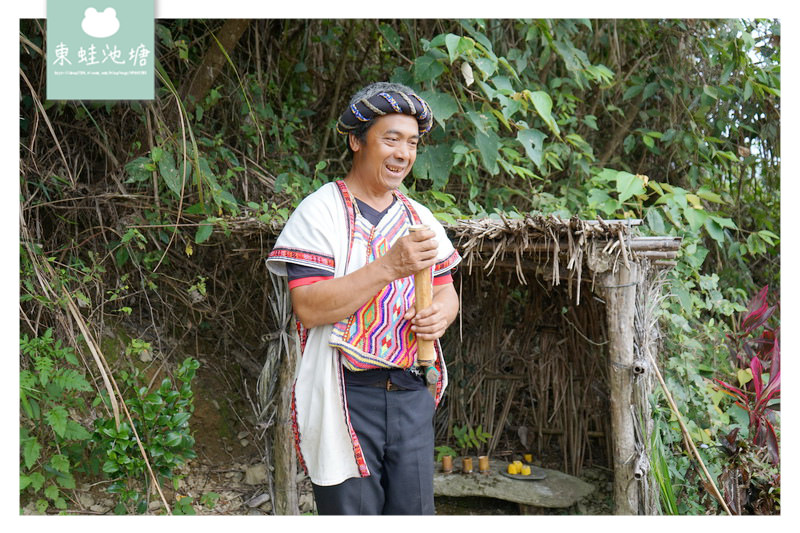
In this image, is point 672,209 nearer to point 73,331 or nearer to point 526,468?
point 526,468

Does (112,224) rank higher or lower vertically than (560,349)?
higher

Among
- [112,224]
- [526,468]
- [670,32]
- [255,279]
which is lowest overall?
[526,468]

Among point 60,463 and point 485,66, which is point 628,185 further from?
point 60,463

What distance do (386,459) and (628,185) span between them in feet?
7.18

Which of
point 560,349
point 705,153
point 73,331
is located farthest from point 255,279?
point 705,153

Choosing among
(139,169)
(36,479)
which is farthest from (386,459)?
(139,169)

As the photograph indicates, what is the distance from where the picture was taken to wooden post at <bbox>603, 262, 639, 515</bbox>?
3043 millimetres

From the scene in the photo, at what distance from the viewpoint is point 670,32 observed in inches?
200

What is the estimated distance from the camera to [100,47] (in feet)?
7.24

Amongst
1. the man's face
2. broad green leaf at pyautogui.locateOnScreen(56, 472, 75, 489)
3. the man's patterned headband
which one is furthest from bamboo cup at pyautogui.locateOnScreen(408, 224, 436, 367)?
broad green leaf at pyautogui.locateOnScreen(56, 472, 75, 489)

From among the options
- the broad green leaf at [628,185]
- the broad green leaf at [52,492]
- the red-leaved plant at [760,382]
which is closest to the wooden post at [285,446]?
the broad green leaf at [52,492]
